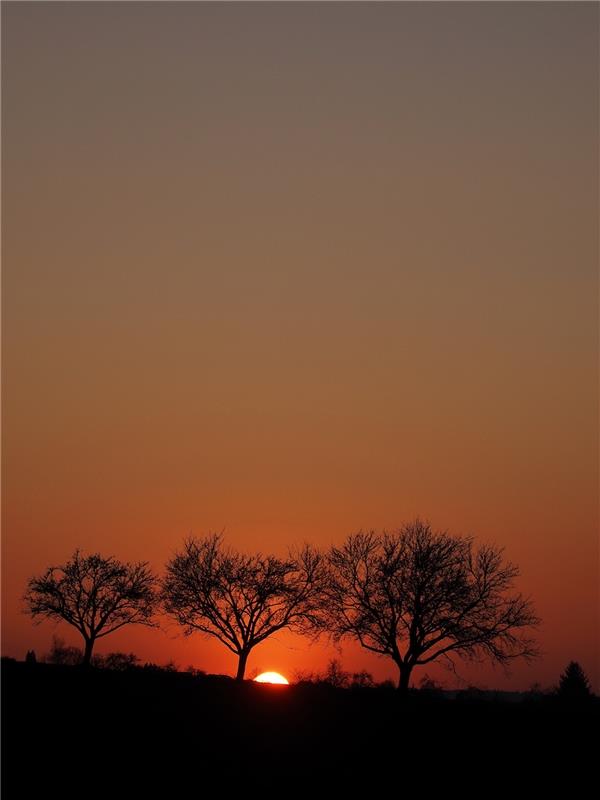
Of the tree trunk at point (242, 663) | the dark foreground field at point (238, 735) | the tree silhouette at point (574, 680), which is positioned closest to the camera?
the dark foreground field at point (238, 735)

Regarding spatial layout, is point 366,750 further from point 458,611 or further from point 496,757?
point 458,611

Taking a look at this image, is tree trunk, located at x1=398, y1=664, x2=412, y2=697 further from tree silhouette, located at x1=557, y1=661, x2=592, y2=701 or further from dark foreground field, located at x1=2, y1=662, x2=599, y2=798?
tree silhouette, located at x1=557, y1=661, x2=592, y2=701

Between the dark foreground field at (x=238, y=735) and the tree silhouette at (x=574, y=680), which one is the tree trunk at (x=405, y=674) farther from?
the tree silhouette at (x=574, y=680)

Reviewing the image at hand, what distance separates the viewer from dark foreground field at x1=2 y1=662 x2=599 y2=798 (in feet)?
132

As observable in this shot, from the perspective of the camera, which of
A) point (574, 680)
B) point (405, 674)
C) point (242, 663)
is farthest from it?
point (574, 680)

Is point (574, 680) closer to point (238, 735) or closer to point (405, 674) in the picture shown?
point (405, 674)

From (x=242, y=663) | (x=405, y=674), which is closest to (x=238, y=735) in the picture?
(x=405, y=674)

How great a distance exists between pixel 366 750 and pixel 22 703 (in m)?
14.7

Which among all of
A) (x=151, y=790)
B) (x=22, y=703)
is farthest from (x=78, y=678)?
(x=151, y=790)

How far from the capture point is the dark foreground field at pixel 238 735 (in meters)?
40.1

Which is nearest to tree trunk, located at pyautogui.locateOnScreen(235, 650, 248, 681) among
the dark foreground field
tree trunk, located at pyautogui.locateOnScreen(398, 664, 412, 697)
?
tree trunk, located at pyautogui.locateOnScreen(398, 664, 412, 697)

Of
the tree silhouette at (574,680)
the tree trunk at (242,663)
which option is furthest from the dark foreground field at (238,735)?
the tree silhouette at (574,680)

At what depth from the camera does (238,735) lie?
→ 149 feet

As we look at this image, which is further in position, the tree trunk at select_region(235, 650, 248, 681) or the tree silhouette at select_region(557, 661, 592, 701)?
the tree silhouette at select_region(557, 661, 592, 701)
